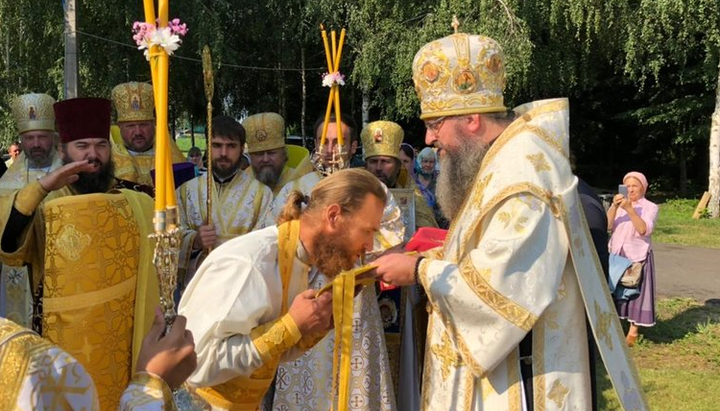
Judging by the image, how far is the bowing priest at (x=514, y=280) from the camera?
2.44 meters

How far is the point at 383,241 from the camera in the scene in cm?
388

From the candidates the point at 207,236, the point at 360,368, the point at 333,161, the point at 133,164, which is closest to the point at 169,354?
the point at 360,368

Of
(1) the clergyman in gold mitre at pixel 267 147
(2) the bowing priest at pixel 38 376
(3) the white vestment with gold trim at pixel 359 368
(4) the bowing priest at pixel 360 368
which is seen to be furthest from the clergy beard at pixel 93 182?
(2) the bowing priest at pixel 38 376

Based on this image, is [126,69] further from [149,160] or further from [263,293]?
[263,293]

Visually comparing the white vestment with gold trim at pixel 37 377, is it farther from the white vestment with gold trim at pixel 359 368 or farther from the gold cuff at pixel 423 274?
the white vestment with gold trim at pixel 359 368

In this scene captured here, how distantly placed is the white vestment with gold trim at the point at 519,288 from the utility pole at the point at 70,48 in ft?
37.0

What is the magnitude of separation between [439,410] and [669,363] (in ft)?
14.4

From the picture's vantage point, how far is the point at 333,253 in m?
2.51

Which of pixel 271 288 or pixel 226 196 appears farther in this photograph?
pixel 226 196

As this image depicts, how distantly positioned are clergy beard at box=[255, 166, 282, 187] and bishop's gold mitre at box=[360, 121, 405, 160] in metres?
0.74

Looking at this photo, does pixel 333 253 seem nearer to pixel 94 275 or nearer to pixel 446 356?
pixel 446 356

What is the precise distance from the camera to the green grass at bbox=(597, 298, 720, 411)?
5.37 meters

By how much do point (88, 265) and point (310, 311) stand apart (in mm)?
1273

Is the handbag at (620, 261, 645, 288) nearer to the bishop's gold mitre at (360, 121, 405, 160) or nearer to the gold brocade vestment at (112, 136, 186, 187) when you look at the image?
the bishop's gold mitre at (360, 121, 405, 160)
